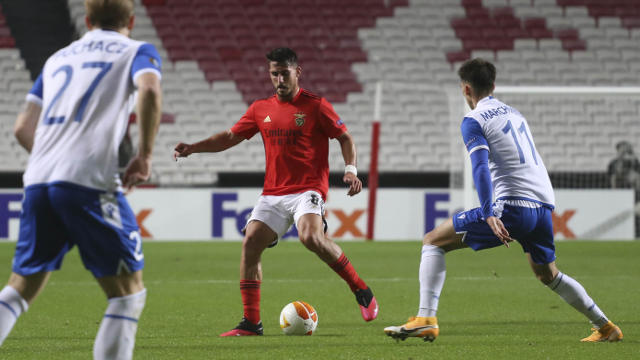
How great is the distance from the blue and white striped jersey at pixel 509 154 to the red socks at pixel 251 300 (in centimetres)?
171

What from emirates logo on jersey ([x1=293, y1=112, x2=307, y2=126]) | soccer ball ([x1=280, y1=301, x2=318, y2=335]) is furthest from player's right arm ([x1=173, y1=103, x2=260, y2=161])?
soccer ball ([x1=280, y1=301, x2=318, y2=335])

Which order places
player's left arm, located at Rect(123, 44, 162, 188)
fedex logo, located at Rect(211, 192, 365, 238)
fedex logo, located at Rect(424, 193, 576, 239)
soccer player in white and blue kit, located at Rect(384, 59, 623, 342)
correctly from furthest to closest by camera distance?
fedex logo, located at Rect(424, 193, 576, 239)
fedex logo, located at Rect(211, 192, 365, 238)
soccer player in white and blue kit, located at Rect(384, 59, 623, 342)
player's left arm, located at Rect(123, 44, 162, 188)

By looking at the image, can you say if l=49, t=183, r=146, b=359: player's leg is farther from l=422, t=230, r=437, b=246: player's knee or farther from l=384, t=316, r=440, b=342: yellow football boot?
l=422, t=230, r=437, b=246: player's knee

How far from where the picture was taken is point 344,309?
7.02 m

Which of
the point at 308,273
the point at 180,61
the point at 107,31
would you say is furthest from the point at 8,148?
the point at 107,31

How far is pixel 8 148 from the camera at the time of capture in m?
16.8

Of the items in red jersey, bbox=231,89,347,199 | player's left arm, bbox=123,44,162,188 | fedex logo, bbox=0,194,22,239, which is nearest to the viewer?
player's left arm, bbox=123,44,162,188

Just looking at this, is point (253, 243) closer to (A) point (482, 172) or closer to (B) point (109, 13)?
(A) point (482, 172)

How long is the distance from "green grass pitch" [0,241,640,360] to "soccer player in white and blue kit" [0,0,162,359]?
1532mm

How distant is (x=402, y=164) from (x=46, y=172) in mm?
14102

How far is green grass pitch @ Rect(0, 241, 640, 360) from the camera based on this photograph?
195 inches

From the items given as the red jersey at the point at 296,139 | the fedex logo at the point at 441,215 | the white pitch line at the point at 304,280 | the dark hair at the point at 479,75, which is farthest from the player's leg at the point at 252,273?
the fedex logo at the point at 441,215

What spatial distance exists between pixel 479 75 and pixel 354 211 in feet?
33.6

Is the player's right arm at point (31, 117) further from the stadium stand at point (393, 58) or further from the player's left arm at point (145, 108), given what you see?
the stadium stand at point (393, 58)
